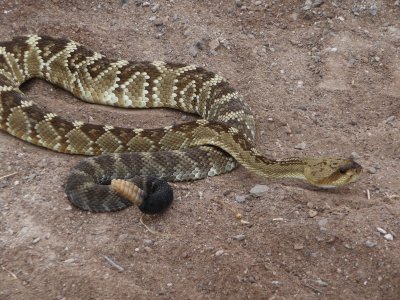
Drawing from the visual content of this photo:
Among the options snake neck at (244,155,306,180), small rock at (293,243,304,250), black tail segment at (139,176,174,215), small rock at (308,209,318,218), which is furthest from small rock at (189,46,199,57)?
small rock at (293,243,304,250)

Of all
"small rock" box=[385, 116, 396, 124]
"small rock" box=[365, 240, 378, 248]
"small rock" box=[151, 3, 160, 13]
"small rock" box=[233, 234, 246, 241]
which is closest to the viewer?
"small rock" box=[365, 240, 378, 248]

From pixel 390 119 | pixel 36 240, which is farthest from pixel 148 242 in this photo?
pixel 390 119

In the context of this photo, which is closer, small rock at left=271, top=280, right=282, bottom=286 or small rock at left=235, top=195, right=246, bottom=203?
small rock at left=271, top=280, right=282, bottom=286

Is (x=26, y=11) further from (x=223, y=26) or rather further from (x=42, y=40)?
(x=223, y=26)

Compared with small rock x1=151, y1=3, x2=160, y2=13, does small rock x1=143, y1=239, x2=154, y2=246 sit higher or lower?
lower

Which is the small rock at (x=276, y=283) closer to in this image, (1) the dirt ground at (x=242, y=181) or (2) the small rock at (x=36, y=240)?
(1) the dirt ground at (x=242, y=181)

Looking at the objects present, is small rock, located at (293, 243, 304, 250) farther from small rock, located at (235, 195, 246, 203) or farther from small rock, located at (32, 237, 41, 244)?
small rock, located at (32, 237, 41, 244)

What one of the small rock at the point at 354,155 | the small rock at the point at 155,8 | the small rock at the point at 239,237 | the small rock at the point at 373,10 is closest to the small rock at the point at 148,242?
the small rock at the point at 239,237
